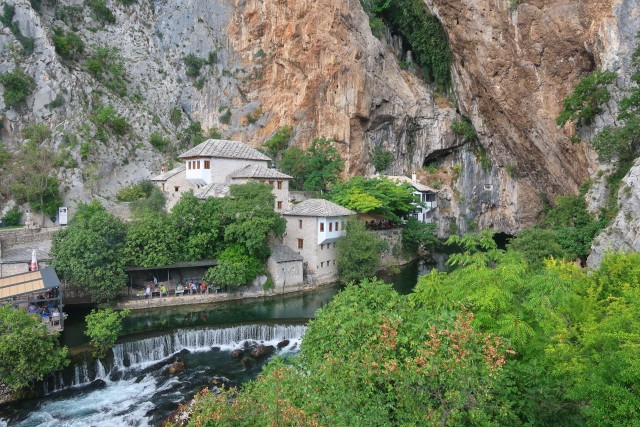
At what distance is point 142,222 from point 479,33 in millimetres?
26985

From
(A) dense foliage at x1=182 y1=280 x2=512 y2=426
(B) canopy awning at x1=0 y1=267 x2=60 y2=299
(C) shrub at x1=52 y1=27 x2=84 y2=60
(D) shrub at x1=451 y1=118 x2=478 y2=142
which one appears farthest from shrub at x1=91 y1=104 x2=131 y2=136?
(A) dense foliage at x1=182 y1=280 x2=512 y2=426

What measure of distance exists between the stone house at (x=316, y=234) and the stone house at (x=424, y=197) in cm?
1195

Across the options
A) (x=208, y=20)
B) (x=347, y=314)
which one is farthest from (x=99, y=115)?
(x=347, y=314)

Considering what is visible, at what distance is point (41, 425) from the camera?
13406 mm

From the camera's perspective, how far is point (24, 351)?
1423cm

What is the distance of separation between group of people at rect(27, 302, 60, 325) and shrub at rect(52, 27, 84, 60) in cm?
3147

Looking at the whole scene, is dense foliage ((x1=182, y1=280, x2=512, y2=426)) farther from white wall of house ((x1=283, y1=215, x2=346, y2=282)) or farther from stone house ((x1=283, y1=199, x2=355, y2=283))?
white wall of house ((x1=283, y1=215, x2=346, y2=282))

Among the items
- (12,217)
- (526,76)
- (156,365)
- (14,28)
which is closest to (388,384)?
(156,365)

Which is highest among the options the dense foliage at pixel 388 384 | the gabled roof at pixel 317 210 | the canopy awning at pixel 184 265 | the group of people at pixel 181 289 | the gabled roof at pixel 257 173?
the gabled roof at pixel 257 173

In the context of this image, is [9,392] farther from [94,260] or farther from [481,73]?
[481,73]

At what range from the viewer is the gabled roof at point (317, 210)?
90.7 feet

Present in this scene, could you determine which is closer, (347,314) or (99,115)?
(347,314)

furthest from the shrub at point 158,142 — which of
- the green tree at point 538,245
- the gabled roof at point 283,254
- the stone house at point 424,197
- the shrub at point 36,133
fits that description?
the green tree at point 538,245

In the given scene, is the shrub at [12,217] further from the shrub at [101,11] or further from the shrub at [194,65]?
the shrub at [101,11]
